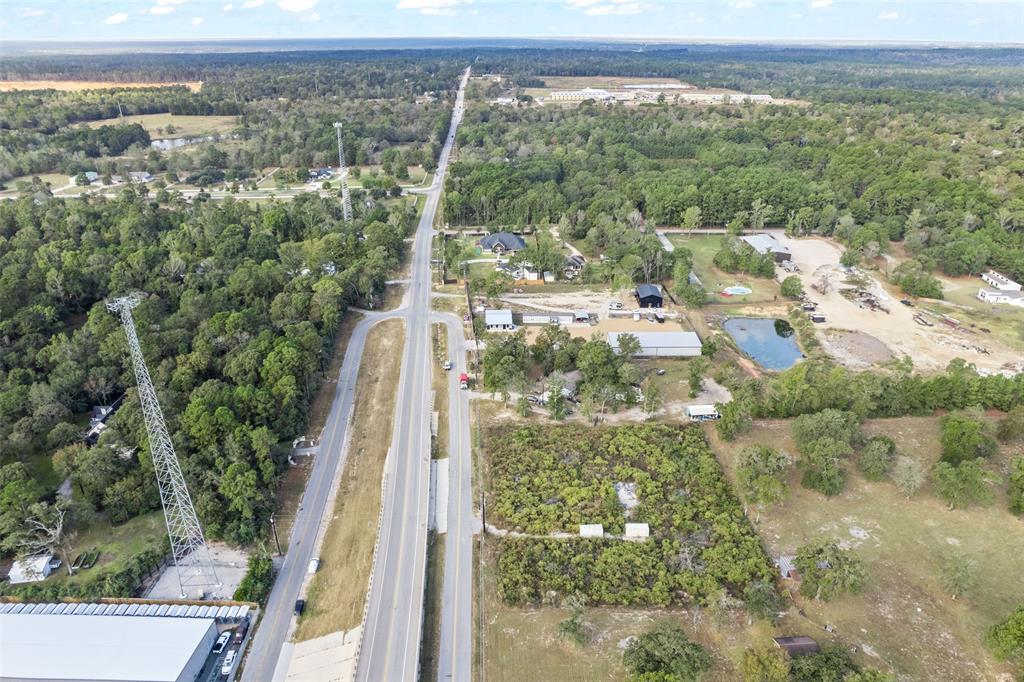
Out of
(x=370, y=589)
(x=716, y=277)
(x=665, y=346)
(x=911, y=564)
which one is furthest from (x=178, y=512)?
(x=716, y=277)

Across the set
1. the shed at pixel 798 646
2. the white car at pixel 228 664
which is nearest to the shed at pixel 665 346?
the shed at pixel 798 646

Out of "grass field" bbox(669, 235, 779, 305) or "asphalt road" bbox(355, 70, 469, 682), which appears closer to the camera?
"asphalt road" bbox(355, 70, 469, 682)

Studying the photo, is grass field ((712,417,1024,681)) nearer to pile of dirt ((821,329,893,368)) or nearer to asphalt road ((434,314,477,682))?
pile of dirt ((821,329,893,368))

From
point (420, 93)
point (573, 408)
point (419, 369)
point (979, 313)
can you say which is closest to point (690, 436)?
point (573, 408)

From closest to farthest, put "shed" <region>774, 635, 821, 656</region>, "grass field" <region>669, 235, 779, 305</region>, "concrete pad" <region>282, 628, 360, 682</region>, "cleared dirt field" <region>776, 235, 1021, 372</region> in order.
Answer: "concrete pad" <region>282, 628, 360, 682</region>, "shed" <region>774, 635, 821, 656</region>, "cleared dirt field" <region>776, 235, 1021, 372</region>, "grass field" <region>669, 235, 779, 305</region>

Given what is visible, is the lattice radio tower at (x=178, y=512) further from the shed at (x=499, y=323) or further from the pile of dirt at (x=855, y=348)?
the pile of dirt at (x=855, y=348)

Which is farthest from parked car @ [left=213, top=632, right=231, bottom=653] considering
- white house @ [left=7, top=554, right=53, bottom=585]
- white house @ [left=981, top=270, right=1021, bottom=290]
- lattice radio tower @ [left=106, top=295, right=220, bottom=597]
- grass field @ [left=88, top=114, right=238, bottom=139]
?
grass field @ [left=88, top=114, right=238, bottom=139]

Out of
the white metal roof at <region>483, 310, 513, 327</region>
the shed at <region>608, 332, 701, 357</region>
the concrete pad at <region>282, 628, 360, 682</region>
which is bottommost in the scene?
the concrete pad at <region>282, 628, 360, 682</region>

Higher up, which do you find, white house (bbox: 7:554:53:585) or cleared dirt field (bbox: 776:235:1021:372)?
cleared dirt field (bbox: 776:235:1021:372)

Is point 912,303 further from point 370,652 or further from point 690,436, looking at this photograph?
point 370,652
